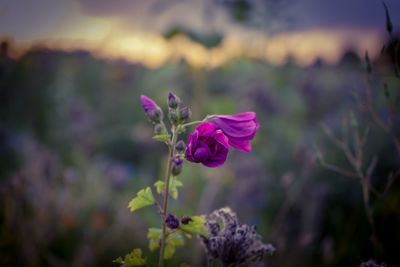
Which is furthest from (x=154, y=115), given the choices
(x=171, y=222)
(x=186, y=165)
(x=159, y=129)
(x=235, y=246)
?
(x=186, y=165)

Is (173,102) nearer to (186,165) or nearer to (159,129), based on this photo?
(159,129)

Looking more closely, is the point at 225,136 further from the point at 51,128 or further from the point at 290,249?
the point at 51,128

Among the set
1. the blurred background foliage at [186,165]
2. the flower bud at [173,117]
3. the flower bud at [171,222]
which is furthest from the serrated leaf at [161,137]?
the blurred background foliage at [186,165]

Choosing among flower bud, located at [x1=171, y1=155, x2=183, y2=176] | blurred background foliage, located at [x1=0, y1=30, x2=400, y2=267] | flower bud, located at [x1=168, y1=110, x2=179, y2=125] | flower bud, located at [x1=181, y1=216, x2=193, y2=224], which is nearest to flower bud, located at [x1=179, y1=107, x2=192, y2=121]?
flower bud, located at [x1=168, y1=110, x2=179, y2=125]

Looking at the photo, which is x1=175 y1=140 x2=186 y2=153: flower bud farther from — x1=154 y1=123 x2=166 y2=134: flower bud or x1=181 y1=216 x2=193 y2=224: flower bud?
x1=181 y1=216 x2=193 y2=224: flower bud

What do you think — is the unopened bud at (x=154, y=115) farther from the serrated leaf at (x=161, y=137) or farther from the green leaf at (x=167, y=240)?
the green leaf at (x=167, y=240)
